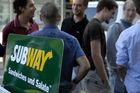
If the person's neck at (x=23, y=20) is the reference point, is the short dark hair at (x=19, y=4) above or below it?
above

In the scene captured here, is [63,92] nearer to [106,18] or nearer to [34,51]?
[34,51]

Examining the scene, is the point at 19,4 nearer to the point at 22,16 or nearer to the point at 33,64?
the point at 22,16

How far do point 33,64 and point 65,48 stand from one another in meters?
0.37

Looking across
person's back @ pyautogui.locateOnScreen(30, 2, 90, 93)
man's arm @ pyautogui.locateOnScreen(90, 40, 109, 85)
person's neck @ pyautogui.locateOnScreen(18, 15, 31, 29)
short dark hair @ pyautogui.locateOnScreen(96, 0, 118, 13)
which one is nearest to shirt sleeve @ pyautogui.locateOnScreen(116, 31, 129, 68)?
person's back @ pyautogui.locateOnScreen(30, 2, 90, 93)

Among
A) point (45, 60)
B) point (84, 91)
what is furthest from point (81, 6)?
point (45, 60)

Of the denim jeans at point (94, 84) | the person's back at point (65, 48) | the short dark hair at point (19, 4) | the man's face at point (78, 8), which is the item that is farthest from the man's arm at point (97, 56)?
A: the short dark hair at point (19, 4)

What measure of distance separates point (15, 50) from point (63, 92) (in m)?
0.52

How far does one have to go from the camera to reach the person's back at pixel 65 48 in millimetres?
2186

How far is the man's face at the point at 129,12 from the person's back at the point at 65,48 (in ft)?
3.96

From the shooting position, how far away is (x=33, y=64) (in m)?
1.93

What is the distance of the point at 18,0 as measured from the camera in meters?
3.27

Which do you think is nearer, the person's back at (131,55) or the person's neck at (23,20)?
the person's back at (131,55)

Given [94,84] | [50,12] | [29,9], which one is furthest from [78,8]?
[50,12]

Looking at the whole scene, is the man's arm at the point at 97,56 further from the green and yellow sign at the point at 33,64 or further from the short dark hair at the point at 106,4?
the green and yellow sign at the point at 33,64
